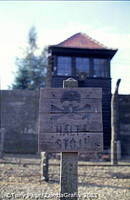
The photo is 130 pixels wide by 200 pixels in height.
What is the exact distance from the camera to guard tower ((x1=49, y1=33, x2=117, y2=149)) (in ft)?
50.1

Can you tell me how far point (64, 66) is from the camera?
15766 millimetres

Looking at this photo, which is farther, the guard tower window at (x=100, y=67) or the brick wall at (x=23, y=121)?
the guard tower window at (x=100, y=67)

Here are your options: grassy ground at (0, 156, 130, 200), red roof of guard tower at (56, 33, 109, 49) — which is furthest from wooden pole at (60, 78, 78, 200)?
red roof of guard tower at (56, 33, 109, 49)

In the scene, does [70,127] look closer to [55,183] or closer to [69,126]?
[69,126]

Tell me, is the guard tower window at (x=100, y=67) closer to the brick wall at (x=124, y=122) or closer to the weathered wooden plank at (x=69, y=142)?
the brick wall at (x=124, y=122)

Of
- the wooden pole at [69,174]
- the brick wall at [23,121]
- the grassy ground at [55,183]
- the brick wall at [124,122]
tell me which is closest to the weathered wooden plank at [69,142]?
the wooden pole at [69,174]

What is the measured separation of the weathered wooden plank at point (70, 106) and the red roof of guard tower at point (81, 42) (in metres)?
13.3

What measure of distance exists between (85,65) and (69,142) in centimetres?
1338

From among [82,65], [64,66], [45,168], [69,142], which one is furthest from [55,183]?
[82,65]

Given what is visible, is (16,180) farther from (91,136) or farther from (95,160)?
(95,160)

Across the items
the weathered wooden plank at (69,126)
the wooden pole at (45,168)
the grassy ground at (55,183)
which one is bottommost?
the grassy ground at (55,183)

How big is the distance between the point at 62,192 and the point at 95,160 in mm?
10013

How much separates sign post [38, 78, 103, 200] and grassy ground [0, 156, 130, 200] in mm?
2091

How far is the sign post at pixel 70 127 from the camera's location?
3.05 meters
